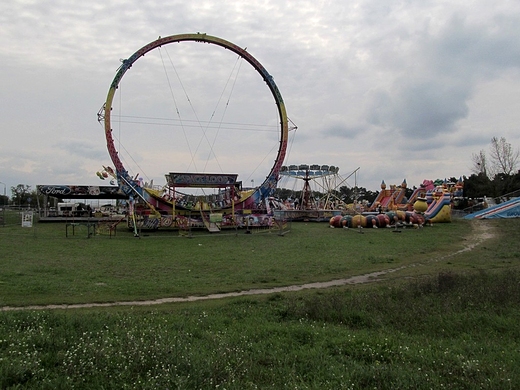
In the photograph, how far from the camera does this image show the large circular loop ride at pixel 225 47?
125 feet

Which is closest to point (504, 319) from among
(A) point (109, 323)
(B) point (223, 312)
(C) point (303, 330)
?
(C) point (303, 330)

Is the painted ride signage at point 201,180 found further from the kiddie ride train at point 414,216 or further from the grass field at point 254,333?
the grass field at point 254,333

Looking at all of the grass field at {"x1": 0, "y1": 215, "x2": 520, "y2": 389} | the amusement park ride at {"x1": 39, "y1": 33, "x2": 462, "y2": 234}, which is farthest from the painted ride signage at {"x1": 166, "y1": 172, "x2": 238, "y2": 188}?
the grass field at {"x1": 0, "y1": 215, "x2": 520, "y2": 389}

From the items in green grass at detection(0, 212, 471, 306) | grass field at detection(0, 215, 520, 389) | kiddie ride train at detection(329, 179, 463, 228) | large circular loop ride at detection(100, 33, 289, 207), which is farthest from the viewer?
kiddie ride train at detection(329, 179, 463, 228)

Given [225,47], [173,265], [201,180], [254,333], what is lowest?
[173,265]

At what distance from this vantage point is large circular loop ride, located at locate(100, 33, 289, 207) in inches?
1499

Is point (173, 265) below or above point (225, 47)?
below

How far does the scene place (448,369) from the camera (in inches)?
240

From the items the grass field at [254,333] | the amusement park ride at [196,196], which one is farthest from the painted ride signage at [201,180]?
the grass field at [254,333]

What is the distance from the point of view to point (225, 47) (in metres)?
42.8

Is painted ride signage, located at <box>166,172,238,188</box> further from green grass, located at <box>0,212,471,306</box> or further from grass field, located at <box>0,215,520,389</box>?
grass field, located at <box>0,215,520,389</box>

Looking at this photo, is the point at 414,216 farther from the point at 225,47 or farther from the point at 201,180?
the point at 225,47

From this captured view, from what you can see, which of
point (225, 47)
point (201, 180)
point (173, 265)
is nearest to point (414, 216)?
point (201, 180)

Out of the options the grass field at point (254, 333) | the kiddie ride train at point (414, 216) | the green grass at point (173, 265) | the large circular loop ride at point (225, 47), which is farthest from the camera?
the kiddie ride train at point (414, 216)
